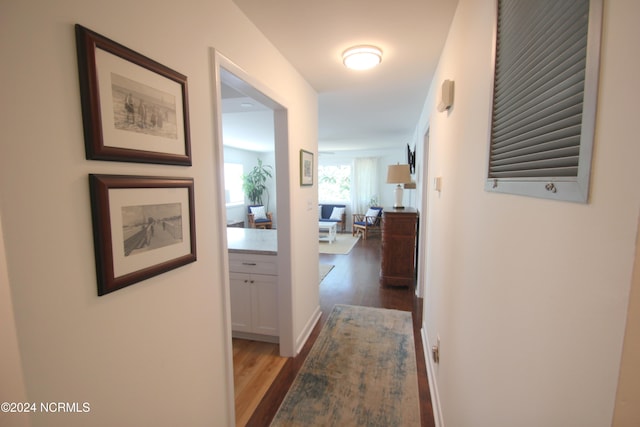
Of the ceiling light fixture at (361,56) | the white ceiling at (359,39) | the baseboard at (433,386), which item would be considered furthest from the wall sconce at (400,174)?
the baseboard at (433,386)

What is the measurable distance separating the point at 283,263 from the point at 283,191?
0.57m

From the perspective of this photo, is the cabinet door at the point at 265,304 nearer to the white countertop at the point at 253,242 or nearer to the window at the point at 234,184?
the white countertop at the point at 253,242

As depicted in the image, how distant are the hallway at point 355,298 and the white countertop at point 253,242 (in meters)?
0.93

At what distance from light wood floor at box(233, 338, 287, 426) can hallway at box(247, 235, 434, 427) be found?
0.05 meters

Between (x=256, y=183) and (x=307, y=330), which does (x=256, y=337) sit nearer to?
(x=307, y=330)

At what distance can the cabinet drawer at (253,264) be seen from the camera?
2.31m

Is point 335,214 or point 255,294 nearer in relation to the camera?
point 255,294

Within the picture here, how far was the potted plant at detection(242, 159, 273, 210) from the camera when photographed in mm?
7827

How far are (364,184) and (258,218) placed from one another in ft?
10.6

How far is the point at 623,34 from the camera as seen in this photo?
0.38m

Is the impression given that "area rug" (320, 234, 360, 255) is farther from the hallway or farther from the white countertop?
the white countertop

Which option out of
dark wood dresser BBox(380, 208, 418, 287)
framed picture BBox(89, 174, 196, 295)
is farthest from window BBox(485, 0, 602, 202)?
dark wood dresser BBox(380, 208, 418, 287)

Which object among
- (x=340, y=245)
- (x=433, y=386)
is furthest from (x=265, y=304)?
(x=340, y=245)

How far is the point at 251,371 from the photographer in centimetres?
213
